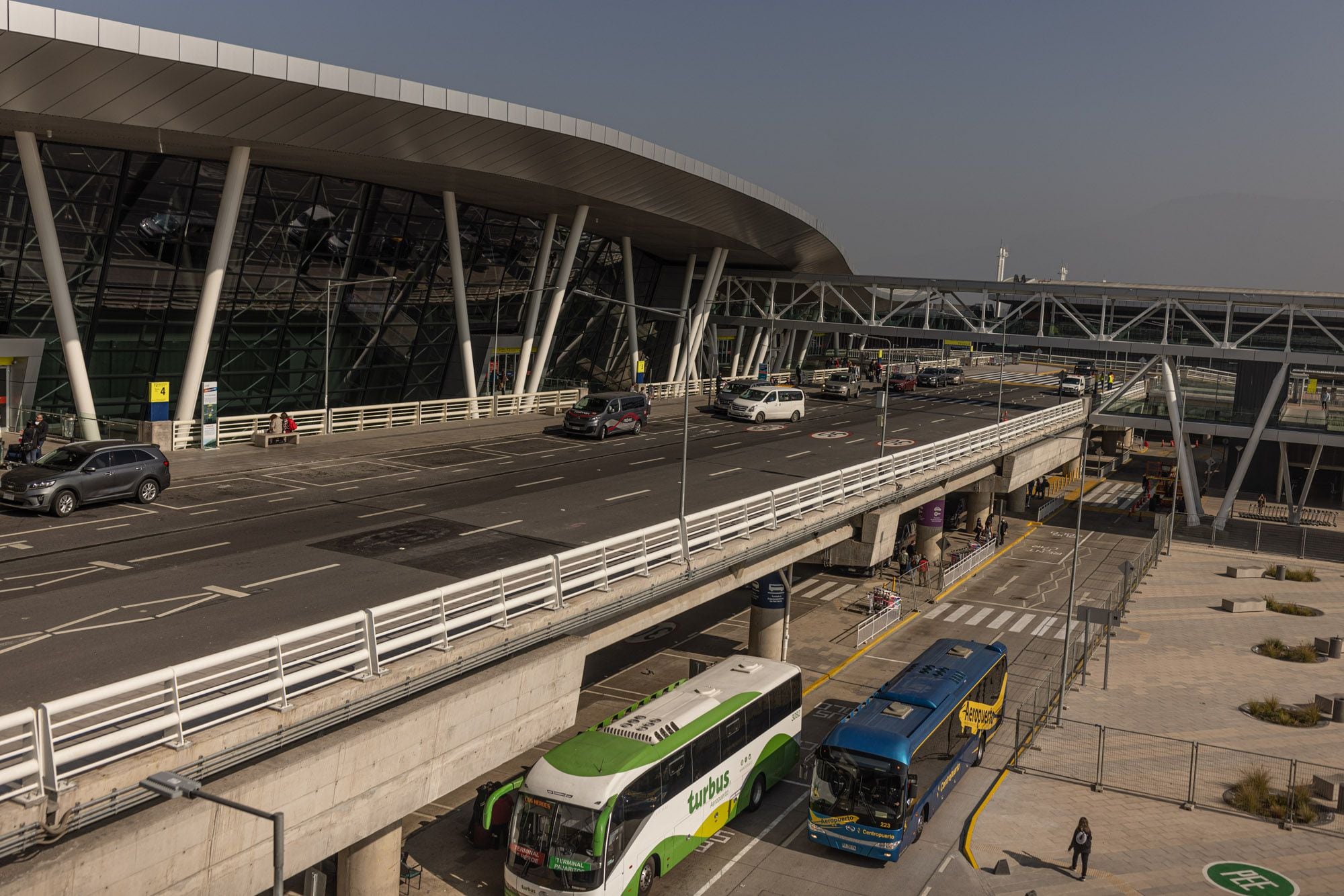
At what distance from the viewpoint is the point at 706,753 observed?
20.9 meters

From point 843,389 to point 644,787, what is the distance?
59647 millimetres

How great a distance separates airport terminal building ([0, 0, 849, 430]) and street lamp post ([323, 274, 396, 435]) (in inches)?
10.4

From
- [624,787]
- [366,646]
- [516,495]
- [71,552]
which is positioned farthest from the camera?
[516,495]

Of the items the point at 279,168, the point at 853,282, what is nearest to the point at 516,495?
the point at 279,168

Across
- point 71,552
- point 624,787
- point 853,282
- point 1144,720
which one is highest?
point 853,282

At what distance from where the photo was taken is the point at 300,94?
119 ft

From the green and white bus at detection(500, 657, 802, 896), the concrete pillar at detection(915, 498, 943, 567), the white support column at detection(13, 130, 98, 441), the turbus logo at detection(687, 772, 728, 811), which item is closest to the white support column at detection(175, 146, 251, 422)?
the white support column at detection(13, 130, 98, 441)

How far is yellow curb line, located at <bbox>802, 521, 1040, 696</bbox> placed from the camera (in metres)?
32.0

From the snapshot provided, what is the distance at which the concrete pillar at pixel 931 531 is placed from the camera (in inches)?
1799

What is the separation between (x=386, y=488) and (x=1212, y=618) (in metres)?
29.9

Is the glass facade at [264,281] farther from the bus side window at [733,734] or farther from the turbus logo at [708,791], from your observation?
the turbus logo at [708,791]

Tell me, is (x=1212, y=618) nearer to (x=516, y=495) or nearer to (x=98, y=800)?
(x=516, y=495)

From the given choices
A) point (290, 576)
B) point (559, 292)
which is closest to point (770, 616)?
point (290, 576)

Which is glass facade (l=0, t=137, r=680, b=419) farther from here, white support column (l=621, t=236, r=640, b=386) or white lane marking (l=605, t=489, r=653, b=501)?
white lane marking (l=605, t=489, r=653, b=501)
